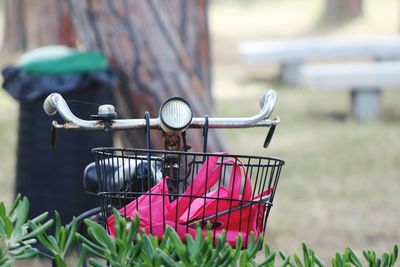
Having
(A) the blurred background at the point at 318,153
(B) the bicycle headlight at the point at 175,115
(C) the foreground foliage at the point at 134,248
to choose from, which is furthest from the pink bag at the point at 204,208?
(A) the blurred background at the point at 318,153

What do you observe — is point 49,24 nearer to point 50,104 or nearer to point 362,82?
point 362,82

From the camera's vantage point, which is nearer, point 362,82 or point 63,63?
point 63,63

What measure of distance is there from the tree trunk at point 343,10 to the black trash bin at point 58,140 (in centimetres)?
1928

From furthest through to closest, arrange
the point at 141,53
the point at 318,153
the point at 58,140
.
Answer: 1. the point at 318,153
2. the point at 141,53
3. the point at 58,140

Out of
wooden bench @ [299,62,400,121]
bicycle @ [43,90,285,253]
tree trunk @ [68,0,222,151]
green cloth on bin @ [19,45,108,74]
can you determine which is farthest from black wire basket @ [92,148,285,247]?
wooden bench @ [299,62,400,121]

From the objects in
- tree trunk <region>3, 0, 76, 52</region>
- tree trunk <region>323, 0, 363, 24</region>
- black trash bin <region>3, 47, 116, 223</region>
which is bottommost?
black trash bin <region>3, 47, 116, 223</region>

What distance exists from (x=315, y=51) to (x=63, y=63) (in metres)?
9.68

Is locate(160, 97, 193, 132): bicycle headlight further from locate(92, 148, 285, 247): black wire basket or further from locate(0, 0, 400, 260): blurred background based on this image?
locate(0, 0, 400, 260): blurred background

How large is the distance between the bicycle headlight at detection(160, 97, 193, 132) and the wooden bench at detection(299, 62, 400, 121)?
9443 millimetres

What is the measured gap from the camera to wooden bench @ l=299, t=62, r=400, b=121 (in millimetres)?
11297

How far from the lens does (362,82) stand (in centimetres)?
1132

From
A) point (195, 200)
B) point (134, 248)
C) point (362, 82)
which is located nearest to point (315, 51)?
point (362, 82)

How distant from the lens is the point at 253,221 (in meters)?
2.12

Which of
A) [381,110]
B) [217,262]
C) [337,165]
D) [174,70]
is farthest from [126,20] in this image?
[381,110]
